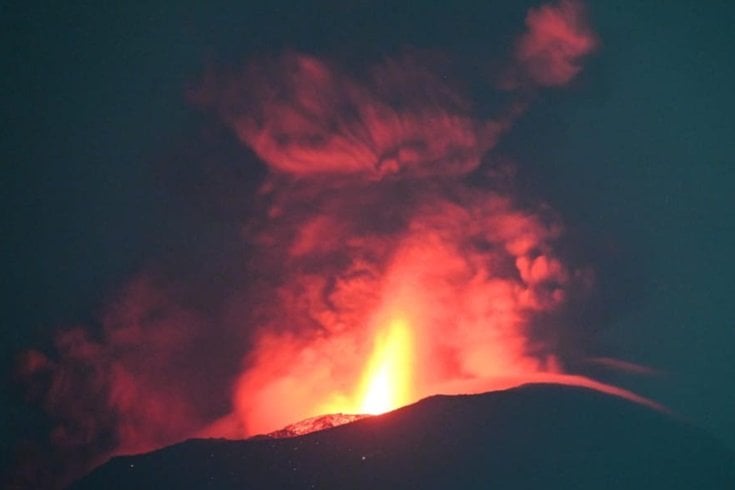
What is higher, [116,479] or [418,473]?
[116,479]

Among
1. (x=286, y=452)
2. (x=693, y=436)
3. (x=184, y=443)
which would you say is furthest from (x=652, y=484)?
(x=184, y=443)

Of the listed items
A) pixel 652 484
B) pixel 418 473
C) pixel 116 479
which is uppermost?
pixel 116 479

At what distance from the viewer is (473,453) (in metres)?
21.2

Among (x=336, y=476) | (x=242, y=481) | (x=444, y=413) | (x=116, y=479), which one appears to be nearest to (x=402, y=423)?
(x=444, y=413)

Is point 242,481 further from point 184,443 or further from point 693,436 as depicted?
point 693,436

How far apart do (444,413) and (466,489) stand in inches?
131

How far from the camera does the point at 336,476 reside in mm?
20062

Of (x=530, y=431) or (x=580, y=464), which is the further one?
(x=530, y=431)

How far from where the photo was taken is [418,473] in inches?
791

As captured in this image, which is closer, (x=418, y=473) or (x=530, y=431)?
(x=418, y=473)

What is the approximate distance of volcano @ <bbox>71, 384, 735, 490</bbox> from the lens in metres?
19.8

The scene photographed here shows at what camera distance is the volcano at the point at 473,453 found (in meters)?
19.8

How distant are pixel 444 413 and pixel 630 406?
19.4 ft

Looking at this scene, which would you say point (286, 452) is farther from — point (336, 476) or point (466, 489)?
point (466, 489)
